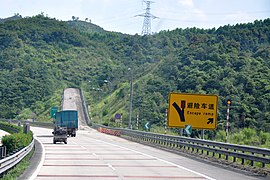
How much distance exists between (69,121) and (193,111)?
2531cm

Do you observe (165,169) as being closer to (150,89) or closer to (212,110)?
(212,110)

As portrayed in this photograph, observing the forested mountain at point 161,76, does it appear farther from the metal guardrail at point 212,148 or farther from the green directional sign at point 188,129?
the green directional sign at point 188,129

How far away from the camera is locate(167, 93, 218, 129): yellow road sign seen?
4150 cm

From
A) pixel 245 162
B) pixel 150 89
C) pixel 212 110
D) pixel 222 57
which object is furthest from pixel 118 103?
pixel 245 162

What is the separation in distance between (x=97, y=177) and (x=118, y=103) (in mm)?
90927

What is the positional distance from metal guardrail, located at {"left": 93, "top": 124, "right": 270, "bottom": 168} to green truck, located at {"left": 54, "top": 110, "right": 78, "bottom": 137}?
10.2 metres

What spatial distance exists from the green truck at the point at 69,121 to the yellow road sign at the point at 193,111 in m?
23.7

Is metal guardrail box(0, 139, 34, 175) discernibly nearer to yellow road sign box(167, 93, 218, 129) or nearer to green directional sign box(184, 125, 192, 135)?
green directional sign box(184, 125, 192, 135)

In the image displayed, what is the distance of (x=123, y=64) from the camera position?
197750mm

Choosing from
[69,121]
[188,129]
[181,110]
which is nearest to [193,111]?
[181,110]

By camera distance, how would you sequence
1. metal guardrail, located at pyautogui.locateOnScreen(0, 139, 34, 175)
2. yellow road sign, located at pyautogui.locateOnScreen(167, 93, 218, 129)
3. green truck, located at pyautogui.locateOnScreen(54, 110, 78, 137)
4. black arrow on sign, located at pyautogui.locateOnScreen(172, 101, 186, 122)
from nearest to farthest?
1. metal guardrail, located at pyautogui.locateOnScreen(0, 139, 34, 175)
2. yellow road sign, located at pyautogui.locateOnScreen(167, 93, 218, 129)
3. black arrow on sign, located at pyautogui.locateOnScreen(172, 101, 186, 122)
4. green truck, located at pyautogui.locateOnScreen(54, 110, 78, 137)

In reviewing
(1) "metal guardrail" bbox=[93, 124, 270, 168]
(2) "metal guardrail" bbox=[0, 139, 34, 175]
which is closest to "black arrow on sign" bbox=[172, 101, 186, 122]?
(1) "metal guardrail" bbox=[93, 124, 270, 168]

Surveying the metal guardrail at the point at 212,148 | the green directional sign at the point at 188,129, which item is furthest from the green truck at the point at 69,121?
the green directional sign at the point at 188,129

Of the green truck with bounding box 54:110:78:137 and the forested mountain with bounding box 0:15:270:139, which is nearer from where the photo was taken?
the green truck with bounding box 54:110:78:137
